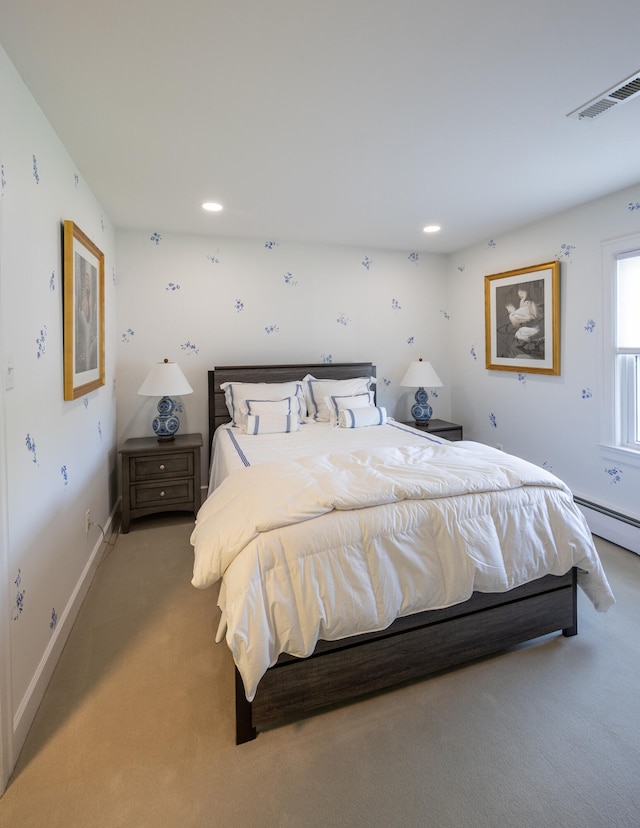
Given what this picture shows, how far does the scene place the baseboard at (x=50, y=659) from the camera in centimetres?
149

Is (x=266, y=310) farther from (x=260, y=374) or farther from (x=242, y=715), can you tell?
(x=242, y=715)

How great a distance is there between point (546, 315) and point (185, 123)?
2.92m

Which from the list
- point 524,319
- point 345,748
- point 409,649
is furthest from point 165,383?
point 524,319

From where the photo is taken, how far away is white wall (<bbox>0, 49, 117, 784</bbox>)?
148cm

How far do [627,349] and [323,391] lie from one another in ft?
7.47

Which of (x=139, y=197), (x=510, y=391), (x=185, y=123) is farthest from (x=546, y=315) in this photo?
(x=139, y=197)

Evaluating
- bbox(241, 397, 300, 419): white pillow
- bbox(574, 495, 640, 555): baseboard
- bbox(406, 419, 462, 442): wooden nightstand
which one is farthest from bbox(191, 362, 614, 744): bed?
bbox(406, 419, 462, 442): wooden nightstand

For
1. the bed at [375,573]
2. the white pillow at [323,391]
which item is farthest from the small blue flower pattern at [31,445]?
the white pillow at [323,391]

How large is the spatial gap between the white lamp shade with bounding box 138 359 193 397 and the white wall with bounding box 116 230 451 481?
43 centimetres

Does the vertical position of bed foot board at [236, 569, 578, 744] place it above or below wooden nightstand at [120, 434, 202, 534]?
below

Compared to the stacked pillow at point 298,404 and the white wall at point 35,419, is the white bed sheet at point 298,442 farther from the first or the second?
the white wall at point 35,419

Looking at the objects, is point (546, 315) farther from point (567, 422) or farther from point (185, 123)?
point (185, 123)

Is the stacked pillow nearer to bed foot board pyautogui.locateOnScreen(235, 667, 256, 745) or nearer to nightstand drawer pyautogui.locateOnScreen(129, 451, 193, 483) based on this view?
nightstand drawer pyautogui.locateOnScreen(129, 451, 193, 483)

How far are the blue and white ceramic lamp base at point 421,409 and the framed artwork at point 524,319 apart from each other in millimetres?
685
